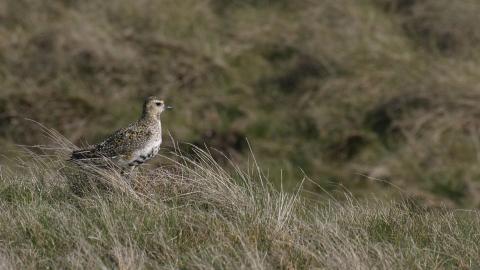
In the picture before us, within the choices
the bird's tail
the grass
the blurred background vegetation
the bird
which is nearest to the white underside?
the bird

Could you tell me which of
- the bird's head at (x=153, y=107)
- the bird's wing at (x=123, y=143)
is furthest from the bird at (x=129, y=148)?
the bird's head at (x=153, y=107)

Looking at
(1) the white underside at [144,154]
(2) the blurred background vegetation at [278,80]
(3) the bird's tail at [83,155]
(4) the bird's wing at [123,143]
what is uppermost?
(3) the bird's tail at [83,155]

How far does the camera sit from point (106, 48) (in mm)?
14508

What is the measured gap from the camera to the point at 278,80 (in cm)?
1462

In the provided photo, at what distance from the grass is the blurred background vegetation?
5.85 meters

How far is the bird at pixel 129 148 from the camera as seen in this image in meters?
7.30

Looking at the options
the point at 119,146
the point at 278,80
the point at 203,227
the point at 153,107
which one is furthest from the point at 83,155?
the point at 278,80

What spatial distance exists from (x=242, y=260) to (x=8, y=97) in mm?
9089

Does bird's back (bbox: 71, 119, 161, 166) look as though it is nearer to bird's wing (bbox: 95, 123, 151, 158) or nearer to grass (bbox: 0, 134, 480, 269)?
bird's wing (bbox: 95, 123, 151, 158)

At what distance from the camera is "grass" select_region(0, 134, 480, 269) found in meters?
5.61

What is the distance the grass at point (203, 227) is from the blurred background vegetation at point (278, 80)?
19.2 feet

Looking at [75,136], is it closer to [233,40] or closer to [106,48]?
[106,48]

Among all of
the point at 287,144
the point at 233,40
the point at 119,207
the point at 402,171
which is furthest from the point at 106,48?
the point at 119,207

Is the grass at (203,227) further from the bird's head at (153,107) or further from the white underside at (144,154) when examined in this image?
the bird's head at (153,107)
